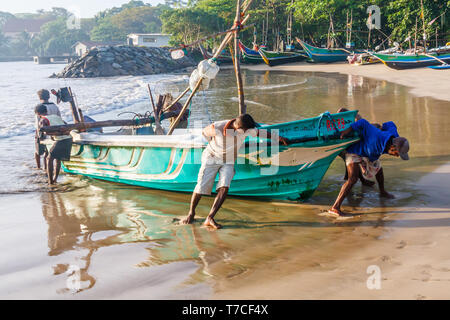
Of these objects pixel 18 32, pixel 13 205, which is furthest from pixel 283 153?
pixel 18 32

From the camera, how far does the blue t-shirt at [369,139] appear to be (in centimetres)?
477

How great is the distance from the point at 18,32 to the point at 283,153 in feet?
327

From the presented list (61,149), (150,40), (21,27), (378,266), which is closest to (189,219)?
(378,266)

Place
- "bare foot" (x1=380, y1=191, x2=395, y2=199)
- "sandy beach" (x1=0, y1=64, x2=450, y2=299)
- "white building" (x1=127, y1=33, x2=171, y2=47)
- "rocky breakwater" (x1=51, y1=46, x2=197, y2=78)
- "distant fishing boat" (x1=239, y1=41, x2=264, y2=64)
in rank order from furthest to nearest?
1. "white building" (x1=127, y1=33, x2=171, y2=47)
2. "rocky breakwater" (x1=51, y1=46, x2=197, y2=78)
3. "distant fishing boat" (x1=239, y1=41, x2=264, y2=64)
4. "bare foot" (x1=380, y1=191, x2=395, y2=199)
5. "sandy beach" (x1=0, y1=64, x2=450, y2=299)

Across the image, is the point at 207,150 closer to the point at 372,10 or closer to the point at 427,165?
the point at 427,165

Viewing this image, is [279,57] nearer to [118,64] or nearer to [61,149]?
[118,64]

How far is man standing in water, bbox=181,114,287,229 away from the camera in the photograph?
459 cm

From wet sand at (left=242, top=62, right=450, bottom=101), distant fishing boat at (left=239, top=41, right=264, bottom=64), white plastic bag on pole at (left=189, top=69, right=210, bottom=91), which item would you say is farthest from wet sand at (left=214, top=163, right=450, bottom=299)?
distant fishing boat at (left=239, top=41, right=264, bottom=64)

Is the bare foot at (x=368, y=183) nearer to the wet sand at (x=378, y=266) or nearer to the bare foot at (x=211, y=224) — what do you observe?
the wet sand at (x=378, y=266)

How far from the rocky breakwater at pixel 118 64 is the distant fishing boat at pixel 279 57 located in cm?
1210

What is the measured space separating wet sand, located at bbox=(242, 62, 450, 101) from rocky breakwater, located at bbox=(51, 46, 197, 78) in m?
14.9

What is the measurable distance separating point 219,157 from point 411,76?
56.9 feet

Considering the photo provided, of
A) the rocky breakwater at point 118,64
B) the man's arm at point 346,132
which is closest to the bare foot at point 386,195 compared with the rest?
the man's arm at point 346,132

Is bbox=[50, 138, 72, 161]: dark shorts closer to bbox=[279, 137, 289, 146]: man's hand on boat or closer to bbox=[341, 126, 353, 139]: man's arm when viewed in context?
bbox=[279, 137, 289, 146]: man's hand on boat
